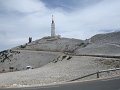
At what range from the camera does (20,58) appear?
3172 inches

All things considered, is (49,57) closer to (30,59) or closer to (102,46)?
(30,59)

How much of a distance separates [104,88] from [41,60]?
55469mm

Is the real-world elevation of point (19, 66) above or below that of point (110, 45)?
below

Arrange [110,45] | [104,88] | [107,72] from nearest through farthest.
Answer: [104,88] < [107,72] < [110,45]

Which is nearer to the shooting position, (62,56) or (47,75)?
(47,75)

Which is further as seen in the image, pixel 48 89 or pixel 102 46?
pixel 102 46

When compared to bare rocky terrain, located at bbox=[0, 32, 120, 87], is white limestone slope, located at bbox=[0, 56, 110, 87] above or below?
below

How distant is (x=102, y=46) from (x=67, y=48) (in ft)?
47.6

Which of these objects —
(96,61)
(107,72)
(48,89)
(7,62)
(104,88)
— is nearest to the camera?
(104,88)

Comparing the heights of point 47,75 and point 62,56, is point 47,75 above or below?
below

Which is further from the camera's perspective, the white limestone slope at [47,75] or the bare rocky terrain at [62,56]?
the bare rocky terrain at [62,56]

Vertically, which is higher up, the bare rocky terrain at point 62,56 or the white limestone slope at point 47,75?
the bare rocky terrain at point 62,56

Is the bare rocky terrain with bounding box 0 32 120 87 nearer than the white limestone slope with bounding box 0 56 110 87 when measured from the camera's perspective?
No

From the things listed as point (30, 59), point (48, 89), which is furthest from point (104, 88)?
point (30, 59)
